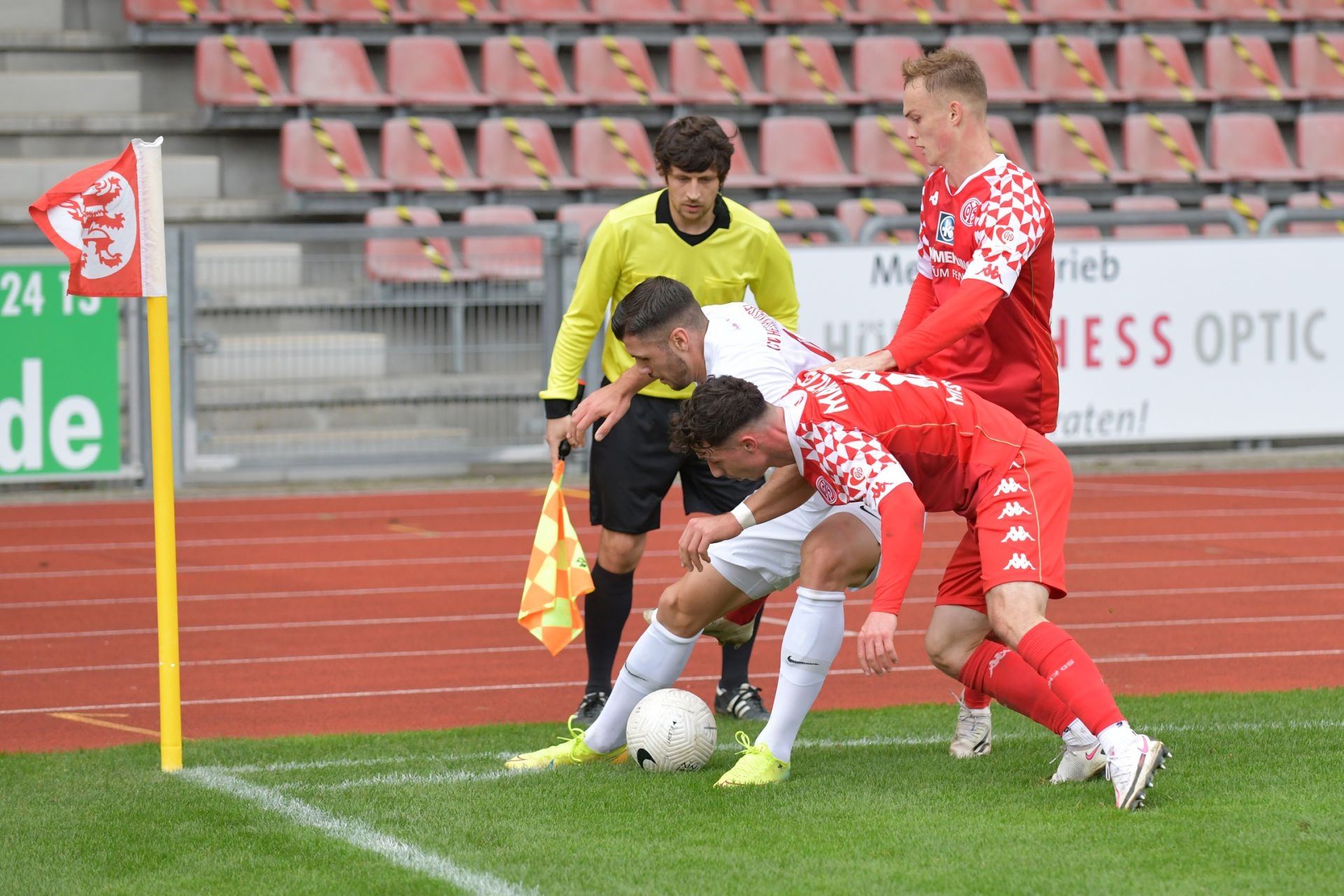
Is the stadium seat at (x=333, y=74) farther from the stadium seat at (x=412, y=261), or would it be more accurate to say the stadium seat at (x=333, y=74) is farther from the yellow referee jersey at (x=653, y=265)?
the yellow referee jersey at (x=653, y=265)

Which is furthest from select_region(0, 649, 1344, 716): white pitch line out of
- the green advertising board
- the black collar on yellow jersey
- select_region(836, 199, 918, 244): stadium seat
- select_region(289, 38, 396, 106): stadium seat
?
select_region(289, 38, 396, 106): stadium seat

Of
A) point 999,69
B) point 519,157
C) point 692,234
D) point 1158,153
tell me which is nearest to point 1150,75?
point 1158,153

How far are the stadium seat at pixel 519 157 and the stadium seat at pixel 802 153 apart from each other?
6.29 ft

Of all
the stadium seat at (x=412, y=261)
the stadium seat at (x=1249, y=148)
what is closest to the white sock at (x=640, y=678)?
the stadium seat at (x=412, y=261)

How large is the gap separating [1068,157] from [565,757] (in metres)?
12.5

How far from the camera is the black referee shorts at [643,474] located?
600 cm

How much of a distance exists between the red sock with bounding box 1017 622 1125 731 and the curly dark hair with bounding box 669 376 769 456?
37.5 inches

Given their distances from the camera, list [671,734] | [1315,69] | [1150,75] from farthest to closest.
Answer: [1315,69] → [1150,75] → [671,734]

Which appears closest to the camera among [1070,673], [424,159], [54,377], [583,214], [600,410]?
[1070,673]

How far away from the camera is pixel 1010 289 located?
195 inches

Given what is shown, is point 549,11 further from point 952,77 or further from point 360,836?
point 360,836

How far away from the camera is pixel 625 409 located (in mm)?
5777

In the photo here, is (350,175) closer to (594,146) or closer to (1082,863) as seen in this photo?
(594,146)

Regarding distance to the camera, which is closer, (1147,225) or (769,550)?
(769,550)
